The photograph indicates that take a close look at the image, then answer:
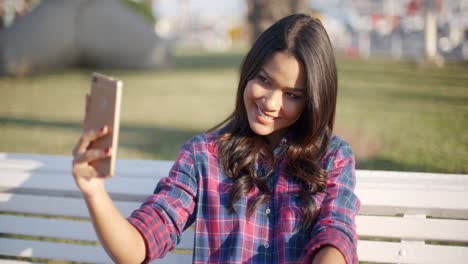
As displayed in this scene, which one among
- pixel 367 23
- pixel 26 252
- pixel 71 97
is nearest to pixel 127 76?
pixel 71 97

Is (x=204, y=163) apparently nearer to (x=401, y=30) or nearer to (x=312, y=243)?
(x=312, y=243)

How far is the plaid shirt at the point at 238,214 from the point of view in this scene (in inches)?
74.8

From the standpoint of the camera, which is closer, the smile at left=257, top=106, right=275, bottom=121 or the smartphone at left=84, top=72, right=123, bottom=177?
the smartphone at left=84, top=72, right=123, bottom=177

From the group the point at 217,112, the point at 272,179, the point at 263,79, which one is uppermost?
the point at 217,112

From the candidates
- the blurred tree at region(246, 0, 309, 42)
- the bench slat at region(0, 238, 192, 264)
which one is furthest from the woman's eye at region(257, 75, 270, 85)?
the blurred tree at region(246, 0, 309, 42)

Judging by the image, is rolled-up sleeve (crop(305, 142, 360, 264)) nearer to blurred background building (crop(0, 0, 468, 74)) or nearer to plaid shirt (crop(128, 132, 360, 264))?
plaid shirt (crop(128, 132, 360, 264))

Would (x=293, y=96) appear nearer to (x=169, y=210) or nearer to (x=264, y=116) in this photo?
(x=264, y=116)

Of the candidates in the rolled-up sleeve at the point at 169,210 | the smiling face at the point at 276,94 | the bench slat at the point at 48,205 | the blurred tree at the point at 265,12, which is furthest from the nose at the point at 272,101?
the blurred tree at the point at 265,12

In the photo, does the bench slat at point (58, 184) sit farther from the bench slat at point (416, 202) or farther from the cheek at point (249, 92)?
the bench slat at point (416, 202)

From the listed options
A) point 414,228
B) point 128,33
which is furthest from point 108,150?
point 128,33

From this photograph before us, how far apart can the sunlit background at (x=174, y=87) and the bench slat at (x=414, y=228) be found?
5.20 feet

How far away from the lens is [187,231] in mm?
2271

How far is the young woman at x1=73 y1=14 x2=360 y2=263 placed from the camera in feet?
6.36

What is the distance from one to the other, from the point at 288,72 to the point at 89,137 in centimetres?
75
